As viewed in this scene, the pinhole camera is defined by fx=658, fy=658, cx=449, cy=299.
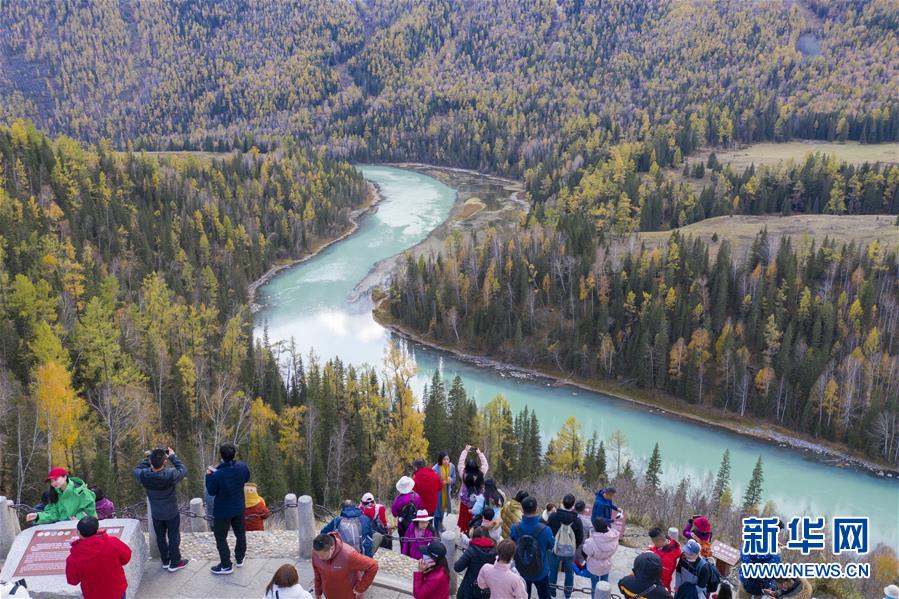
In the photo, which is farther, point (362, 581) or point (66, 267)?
point (66, 267)

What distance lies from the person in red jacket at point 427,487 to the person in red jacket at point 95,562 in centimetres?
686

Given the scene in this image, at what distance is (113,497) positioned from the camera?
38.3 m

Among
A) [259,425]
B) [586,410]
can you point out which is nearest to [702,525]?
[259,425]

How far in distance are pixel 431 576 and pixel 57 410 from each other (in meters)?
44.5

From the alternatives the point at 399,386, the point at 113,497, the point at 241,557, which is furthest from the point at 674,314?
the point at 241,557

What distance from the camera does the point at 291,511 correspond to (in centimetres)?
1734

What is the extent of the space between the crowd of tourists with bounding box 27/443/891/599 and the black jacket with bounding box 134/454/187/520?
24 mm

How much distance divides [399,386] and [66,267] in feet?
130

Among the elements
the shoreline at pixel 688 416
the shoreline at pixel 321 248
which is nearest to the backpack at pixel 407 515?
the shoreline at pixel 688 416

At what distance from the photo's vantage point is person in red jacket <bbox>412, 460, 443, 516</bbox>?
1634cm

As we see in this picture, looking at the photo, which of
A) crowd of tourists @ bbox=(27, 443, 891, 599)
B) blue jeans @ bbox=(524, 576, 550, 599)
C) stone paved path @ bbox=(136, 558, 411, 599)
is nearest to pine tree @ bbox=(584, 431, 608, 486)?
crowd of tourists @ bbox=(27, 443, 891, 599)

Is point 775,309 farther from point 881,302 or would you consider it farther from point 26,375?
point 26,375

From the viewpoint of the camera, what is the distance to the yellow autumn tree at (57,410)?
45.3m

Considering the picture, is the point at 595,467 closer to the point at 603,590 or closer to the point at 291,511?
the point at 291,511
